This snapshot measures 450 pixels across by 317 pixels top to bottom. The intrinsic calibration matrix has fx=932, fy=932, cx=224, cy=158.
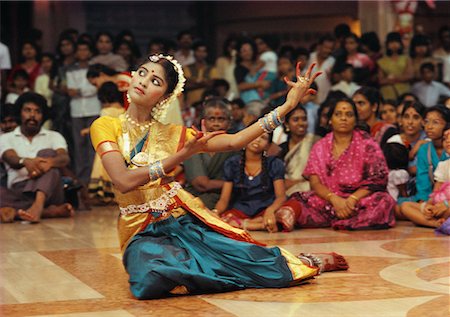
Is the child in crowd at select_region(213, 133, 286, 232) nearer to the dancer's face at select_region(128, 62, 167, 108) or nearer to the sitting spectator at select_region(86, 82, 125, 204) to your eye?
the sitting spectator at select_region(86, 82, 125, 204)

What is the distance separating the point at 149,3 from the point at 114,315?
1165 cm

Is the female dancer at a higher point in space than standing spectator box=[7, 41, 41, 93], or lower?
lower

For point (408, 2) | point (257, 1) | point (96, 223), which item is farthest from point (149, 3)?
point (96, 223)

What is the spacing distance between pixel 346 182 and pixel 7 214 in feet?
9.95

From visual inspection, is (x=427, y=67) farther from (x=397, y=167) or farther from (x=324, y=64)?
(x=397, y=167)

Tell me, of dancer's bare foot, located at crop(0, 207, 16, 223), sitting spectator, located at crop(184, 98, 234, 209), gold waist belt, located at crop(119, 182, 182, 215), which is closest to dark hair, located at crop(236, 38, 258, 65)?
sitting spectator, located at crop(184, 98, 234, 209)

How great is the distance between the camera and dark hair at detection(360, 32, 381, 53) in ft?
37.6

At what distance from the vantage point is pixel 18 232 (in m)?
7.45

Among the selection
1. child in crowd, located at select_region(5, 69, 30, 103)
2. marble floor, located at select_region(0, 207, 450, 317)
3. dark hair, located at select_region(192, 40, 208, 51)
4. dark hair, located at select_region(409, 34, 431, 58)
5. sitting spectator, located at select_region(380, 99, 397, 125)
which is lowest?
marble floor, located at select_region(0, 207, 450, 317)

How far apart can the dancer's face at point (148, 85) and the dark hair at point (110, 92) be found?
16.9 ft

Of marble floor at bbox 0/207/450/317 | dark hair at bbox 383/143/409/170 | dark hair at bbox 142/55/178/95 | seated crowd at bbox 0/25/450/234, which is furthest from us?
dark hair at bbox 383/143/409/170

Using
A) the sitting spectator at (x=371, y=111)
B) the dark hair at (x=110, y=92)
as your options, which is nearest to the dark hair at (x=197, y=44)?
the dark hair at (x=110, y=92)

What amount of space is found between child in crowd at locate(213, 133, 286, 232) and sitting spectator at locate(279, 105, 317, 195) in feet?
2.78

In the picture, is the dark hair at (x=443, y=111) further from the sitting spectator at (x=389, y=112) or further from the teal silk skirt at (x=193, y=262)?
the teal silk skirt at (x=193, y=262)
